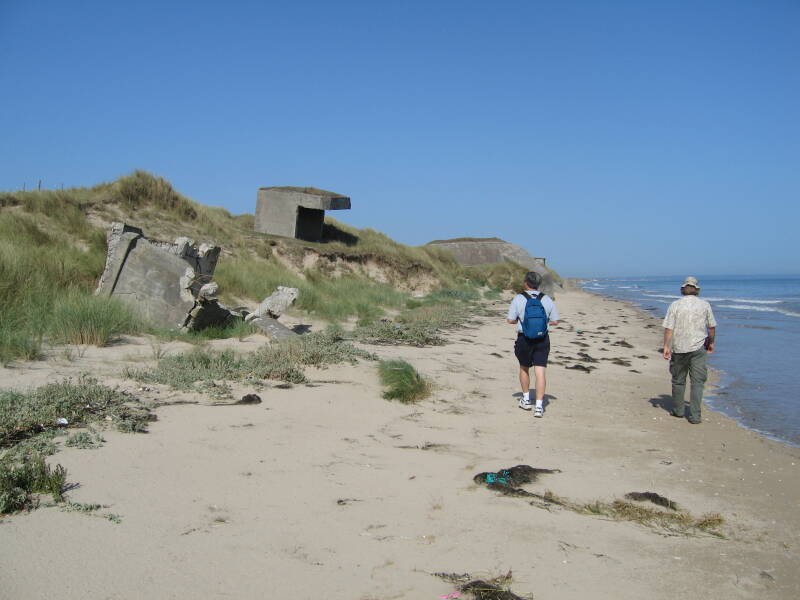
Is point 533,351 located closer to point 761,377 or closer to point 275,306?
point 275,306

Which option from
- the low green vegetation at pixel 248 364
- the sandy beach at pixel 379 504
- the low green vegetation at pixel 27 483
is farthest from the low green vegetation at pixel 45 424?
the low green vegetation at pixel 248 364

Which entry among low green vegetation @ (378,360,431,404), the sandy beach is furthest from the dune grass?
low green vegetation @ (378,360,431,404)

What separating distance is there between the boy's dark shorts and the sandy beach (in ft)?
2.00

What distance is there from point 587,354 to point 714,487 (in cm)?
697

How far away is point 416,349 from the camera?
942 cm

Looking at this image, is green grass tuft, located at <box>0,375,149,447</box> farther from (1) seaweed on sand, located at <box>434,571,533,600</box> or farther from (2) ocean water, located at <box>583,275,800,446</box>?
(2) ocean water, located at <box>583,275,800,446</box>

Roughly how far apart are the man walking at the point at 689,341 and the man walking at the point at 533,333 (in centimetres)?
148

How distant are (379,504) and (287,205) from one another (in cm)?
1720

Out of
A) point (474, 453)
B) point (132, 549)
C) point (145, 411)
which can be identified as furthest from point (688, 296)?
point (132, 549)

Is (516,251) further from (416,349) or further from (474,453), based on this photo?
(474,453)

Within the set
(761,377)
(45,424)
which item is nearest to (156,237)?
(45,424)

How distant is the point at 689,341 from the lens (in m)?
6.79

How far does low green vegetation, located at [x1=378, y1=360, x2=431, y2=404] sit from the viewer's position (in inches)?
244

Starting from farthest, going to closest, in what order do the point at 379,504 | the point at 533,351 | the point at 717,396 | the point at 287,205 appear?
the point at 287,205 → the point at 717,396 → the point at 533,351 → the point at 379,504
